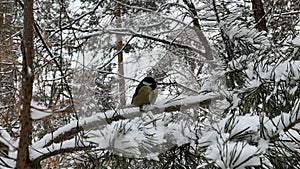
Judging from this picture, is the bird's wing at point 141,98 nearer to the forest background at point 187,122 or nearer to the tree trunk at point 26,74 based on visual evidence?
the forest background at point 187,122

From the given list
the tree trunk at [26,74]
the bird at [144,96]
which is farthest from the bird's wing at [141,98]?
the tree trunk at [26,74]

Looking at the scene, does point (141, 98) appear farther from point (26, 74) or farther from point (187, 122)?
point (26, 74)

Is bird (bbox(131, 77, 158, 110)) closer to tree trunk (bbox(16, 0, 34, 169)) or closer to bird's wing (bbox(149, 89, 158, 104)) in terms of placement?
bird's wing (bbox(149, 89, 158, 104))

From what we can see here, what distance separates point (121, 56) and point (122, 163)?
2738 millimetres

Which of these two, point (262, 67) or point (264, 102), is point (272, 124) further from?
point (262, 67)

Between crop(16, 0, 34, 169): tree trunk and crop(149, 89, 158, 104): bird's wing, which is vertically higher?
crop(16, 0, 34, 169): tree trunk

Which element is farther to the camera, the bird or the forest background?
the bird

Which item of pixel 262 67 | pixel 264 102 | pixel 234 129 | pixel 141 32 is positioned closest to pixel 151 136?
pixel 234 129

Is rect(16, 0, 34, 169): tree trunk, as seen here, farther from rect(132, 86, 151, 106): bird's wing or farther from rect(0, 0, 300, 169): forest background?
rect(132, 86, 151, 106): bird's wing

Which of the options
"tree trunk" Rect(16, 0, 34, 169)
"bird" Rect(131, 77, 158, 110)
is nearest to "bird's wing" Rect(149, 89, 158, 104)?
"bird" Rect(131, 77, 158, 110)

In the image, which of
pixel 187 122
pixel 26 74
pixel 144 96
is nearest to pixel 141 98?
pixel 144 96

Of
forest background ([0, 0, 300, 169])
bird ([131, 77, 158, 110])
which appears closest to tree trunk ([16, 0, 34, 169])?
forest background ([0, 0, 300, 169])

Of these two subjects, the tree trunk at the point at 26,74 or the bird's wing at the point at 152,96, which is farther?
the bird's wing at the point at 152,96

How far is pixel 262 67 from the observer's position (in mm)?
1033
